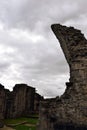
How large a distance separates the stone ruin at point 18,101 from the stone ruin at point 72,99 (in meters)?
13.7

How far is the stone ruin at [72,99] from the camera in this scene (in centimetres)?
2322

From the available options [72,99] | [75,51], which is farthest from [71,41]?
[72,99]

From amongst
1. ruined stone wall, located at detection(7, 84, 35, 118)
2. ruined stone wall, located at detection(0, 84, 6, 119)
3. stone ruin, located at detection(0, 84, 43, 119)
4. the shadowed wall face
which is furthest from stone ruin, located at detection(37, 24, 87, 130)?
ruined stone wall, located at detection(7, 84, 35, 118)

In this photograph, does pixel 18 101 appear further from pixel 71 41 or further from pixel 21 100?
pixel 71 41

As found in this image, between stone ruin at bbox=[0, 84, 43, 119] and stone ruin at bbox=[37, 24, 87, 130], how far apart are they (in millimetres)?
13676

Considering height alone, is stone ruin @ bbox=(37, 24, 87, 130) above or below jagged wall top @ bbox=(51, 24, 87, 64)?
below

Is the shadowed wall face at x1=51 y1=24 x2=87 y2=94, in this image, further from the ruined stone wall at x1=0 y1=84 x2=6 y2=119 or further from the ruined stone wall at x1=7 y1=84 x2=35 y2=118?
the ruined stone wall at x1=7 y1=84 x2=35 y2=118

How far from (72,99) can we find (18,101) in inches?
696

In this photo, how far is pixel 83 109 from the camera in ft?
75.3

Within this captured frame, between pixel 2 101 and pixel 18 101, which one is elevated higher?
pixel 18 101

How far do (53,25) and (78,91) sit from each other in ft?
22.7

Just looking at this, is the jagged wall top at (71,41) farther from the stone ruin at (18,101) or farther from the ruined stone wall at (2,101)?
the ruined stone wall at (2,101)

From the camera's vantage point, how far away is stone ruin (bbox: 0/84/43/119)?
3791 centimetres

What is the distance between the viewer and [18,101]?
40188 millimetres
